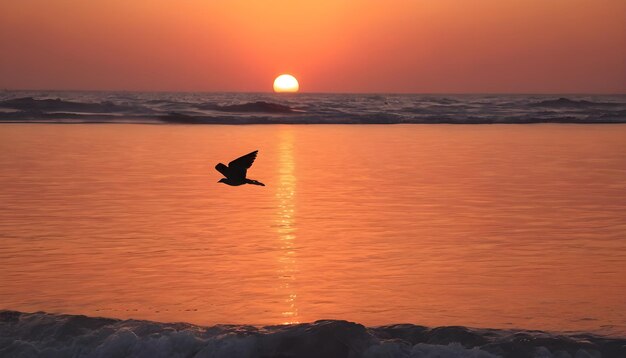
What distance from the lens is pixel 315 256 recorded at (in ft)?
37.0

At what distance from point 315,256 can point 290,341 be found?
3142 mm

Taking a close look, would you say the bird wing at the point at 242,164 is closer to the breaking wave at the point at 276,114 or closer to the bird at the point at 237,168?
the bird at the point at 237,168

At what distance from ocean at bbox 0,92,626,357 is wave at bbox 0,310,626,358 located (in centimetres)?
2

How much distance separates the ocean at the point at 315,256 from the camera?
8.24m

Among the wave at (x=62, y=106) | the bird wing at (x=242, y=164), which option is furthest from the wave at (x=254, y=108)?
the bird wing at (x=242, y=164)

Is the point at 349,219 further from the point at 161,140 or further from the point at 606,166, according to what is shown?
the point at 161,140

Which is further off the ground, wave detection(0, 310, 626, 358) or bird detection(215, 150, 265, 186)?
bird detection(215, 150, 265, 186)

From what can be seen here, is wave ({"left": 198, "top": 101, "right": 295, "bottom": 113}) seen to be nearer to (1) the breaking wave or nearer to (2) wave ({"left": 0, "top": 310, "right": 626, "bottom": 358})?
(1) the breaking wave

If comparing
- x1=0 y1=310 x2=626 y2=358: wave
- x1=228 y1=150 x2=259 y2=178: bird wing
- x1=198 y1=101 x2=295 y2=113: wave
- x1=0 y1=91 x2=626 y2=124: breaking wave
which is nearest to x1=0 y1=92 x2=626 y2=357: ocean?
x1=0 y1=310 x2=626 y2=358: wave

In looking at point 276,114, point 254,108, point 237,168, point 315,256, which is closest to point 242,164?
point 237,168

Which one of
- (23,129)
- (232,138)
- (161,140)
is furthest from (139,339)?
(23,129)

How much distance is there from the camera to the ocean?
824 cm

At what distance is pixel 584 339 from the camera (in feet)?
26.3

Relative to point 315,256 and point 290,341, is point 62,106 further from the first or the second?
point 290,341
